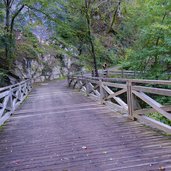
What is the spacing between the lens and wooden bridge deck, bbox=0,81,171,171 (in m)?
3.07

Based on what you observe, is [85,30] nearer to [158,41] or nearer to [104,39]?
[158,41]

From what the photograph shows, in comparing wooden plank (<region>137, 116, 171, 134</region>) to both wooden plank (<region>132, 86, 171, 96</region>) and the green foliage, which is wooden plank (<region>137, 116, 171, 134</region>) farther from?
the green foliage

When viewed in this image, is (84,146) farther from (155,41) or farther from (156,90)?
(155,41)

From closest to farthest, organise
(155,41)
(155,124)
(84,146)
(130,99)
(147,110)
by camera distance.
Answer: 1. (84,146)
2. (155,124)
3. (147,110)
4. (130,99)
5. (155,41)

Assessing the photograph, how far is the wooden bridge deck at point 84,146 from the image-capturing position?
10.1 ft

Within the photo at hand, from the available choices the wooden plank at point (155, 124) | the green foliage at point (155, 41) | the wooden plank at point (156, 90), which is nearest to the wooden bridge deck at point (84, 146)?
the wooden plank at point (155, 124)

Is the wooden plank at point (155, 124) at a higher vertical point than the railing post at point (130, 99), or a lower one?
lower

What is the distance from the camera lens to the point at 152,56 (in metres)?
13.0

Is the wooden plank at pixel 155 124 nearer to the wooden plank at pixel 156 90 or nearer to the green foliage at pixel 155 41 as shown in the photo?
the wooden plank at pixel 156 90

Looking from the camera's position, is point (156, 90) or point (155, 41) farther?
point (155, 41)

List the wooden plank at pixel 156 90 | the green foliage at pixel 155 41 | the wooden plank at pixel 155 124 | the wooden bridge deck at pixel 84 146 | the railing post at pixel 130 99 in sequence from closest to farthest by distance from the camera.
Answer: the wooden bridge deck at pixel 84 146
the wooden plank at pixel 156 90
the wooden plank at pixel 155 124
the railing post at pixel 130 99
the green foliage at pixel 155 41

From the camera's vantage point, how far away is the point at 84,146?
382 centimetres

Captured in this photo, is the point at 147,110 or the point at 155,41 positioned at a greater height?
the point at 155,41

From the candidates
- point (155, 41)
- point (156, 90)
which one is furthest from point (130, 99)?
point (155, 41)
